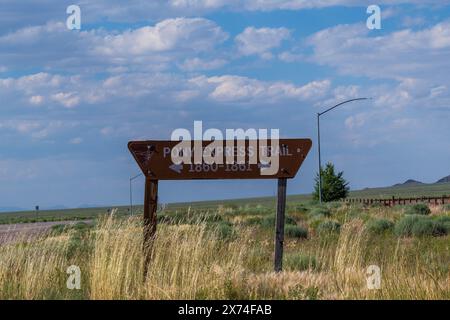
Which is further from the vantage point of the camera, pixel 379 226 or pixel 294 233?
pixel 379 226

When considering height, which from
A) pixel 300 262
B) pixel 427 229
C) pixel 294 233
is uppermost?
pixel 427 229

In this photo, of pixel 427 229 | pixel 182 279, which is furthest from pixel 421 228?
pixel 182 279

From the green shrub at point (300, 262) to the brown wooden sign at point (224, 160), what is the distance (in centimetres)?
184

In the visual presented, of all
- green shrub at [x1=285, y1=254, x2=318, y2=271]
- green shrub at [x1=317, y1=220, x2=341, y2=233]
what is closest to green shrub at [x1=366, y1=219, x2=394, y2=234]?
green shrub at [x1=317, y1=220, x2=341, y2=233]

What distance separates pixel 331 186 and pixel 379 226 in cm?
5309

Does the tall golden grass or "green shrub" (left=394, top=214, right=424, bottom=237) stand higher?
"green shrub" (left=394, top=214, right=424, bottom=237)

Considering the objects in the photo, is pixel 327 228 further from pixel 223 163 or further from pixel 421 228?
pixel 223 163

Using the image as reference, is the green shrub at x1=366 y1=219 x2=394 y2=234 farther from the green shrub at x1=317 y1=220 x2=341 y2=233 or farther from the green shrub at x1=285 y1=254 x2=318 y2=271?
the green shrub at x1=285 y1=254 x2=318 y2=271

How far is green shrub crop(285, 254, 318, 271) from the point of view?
1399 cm

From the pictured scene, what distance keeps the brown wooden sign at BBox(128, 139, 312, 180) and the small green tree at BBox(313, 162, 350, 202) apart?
63.9m

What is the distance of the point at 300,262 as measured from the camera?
46.4ft

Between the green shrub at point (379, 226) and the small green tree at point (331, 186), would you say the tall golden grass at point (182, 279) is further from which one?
the small green tree at point (331, 186)

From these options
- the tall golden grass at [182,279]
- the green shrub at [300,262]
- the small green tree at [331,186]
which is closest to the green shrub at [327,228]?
the green shrub at [300,262]
